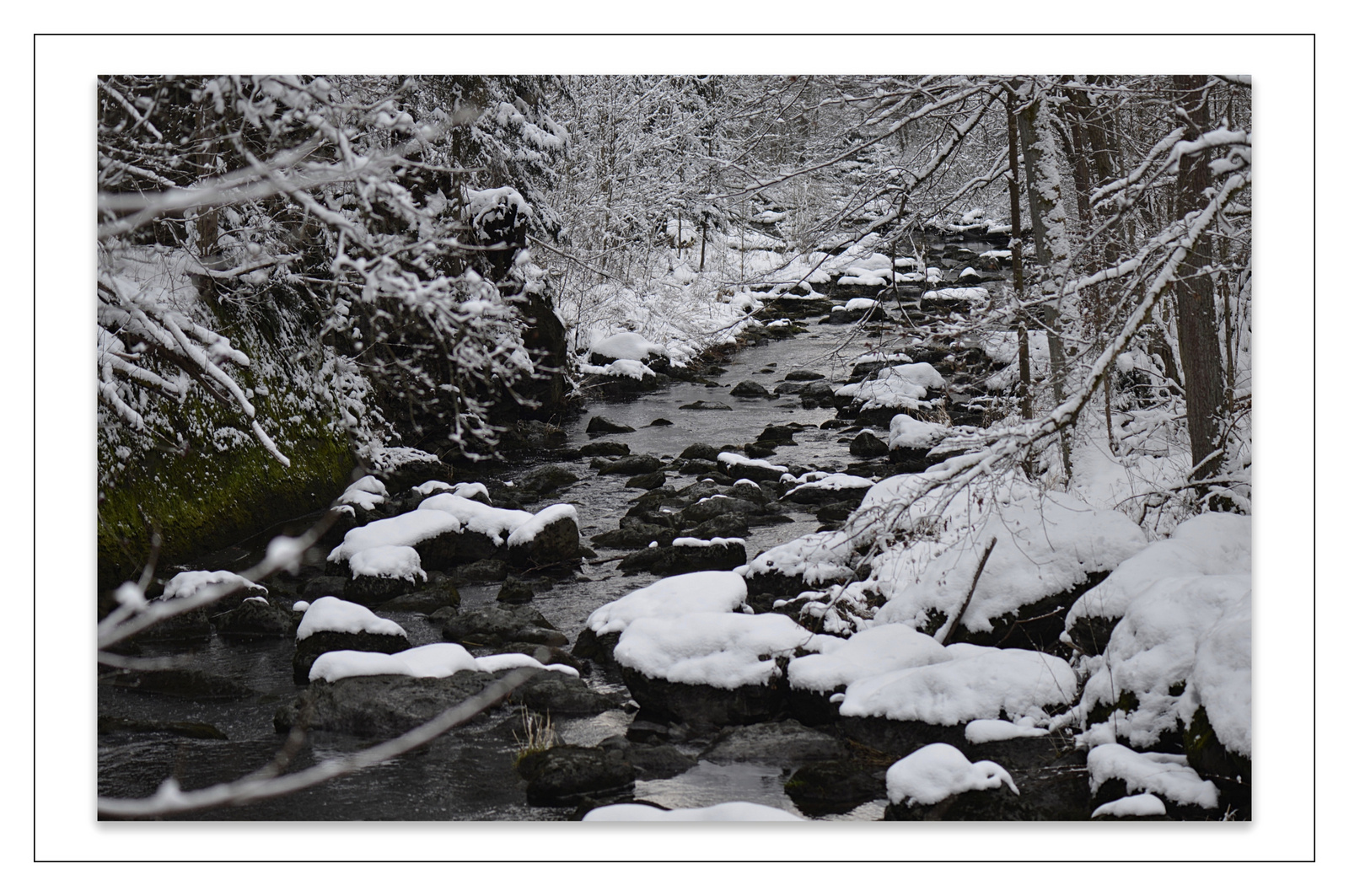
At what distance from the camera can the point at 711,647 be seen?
5617mm

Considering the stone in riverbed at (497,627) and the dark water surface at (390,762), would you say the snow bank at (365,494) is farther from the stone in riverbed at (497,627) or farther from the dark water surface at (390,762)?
the stone in riverbed at (497,627)

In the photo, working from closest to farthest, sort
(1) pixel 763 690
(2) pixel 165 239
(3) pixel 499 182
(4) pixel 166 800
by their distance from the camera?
(4) pixel 166 800
(2) pixel 165 239
(1) pixel 763 690
(3) pixel 499 182

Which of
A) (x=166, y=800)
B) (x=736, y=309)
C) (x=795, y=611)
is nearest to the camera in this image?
(x=166, y=800)

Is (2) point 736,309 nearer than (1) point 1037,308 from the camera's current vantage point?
No

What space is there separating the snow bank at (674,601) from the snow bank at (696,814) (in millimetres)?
2223

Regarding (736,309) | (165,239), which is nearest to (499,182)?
(736,309)

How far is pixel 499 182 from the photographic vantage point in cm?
873

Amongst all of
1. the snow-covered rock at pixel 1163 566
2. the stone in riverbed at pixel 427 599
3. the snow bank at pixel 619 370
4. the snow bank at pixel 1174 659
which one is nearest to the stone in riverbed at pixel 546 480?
the stone in riverbed at pixel 427 599

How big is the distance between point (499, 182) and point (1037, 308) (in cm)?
489

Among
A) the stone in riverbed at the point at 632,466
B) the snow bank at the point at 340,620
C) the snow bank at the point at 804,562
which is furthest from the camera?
the stone in riverbed at the point at 632,466

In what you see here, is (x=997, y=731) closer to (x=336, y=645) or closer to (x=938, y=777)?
(x=938, y=777)

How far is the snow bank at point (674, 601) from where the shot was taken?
6.30 m

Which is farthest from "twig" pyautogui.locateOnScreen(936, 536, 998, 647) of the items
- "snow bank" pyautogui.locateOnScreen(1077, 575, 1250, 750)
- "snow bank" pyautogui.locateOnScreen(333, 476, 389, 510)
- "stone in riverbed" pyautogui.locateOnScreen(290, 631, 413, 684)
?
"snow bank" pyautogui.locateOnScreen(333, 476, 389, 510)
